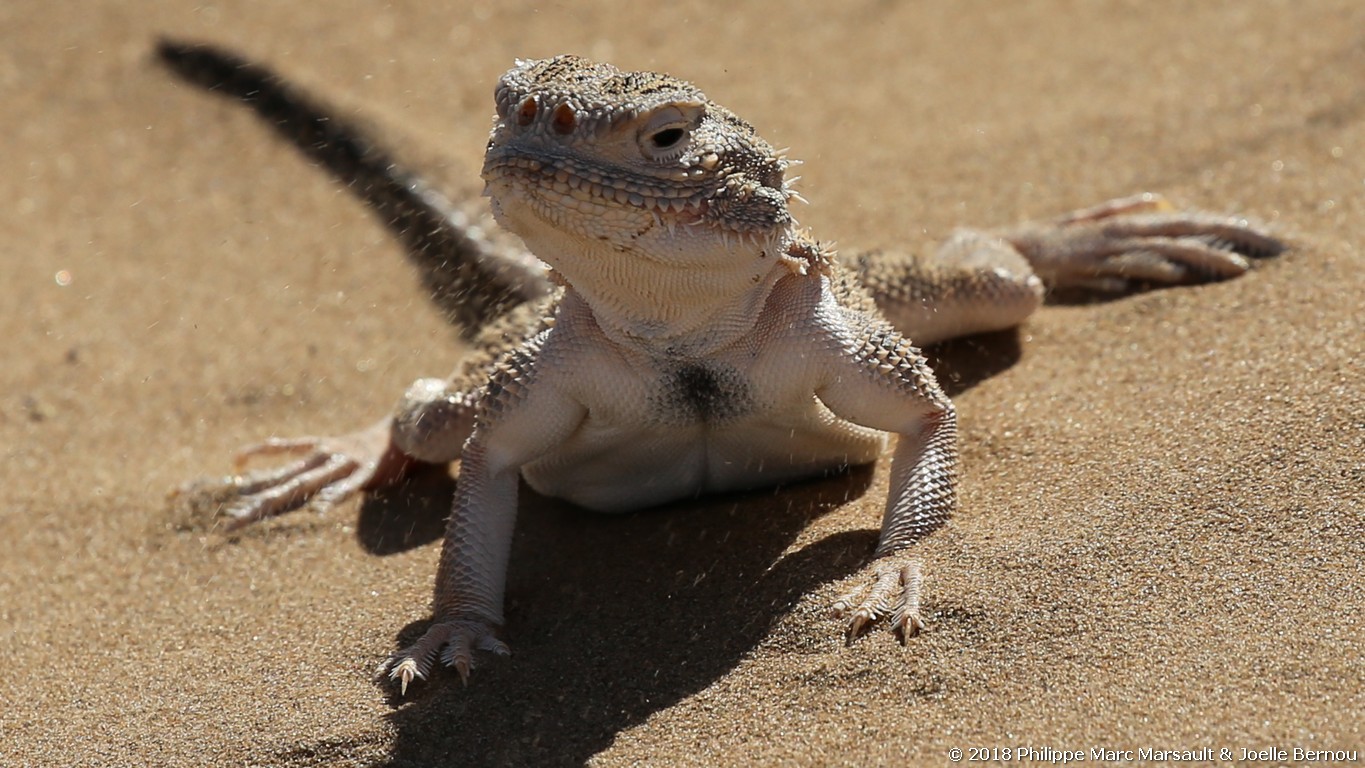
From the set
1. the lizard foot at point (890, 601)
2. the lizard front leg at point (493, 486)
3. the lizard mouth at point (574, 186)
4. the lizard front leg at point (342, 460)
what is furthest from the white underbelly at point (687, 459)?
the lizard mouth at point (574, 186)

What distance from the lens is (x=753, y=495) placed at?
258 inches

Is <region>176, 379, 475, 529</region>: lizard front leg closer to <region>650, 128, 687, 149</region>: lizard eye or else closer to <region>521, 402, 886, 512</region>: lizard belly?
<region>521, 402, 886, 512</region>: lizard belly

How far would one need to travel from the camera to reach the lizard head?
498 centimetres

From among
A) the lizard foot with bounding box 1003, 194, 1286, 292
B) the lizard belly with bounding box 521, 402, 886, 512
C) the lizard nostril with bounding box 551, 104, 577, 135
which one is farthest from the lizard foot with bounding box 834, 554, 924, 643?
the lizard foot with bounding box 1003, 194, 1286, 292

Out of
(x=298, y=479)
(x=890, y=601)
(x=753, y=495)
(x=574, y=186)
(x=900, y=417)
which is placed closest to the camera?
(x=574, y=186)

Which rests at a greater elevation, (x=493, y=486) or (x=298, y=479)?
(x=493, y=486)

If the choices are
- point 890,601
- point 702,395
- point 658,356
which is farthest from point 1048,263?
point 890,601

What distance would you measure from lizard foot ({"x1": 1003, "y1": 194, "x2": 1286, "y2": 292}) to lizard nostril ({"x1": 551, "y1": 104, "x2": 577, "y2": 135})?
4.02 m

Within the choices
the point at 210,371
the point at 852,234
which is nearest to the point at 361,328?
the point at 210,371

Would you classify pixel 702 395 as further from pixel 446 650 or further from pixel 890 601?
pixel 446 650

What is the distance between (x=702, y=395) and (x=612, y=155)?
4.07 feet

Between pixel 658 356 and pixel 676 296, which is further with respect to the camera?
pixel 658 356

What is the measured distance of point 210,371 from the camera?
9.24 m

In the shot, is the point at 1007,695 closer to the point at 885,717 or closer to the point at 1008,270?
the point at 885,717
